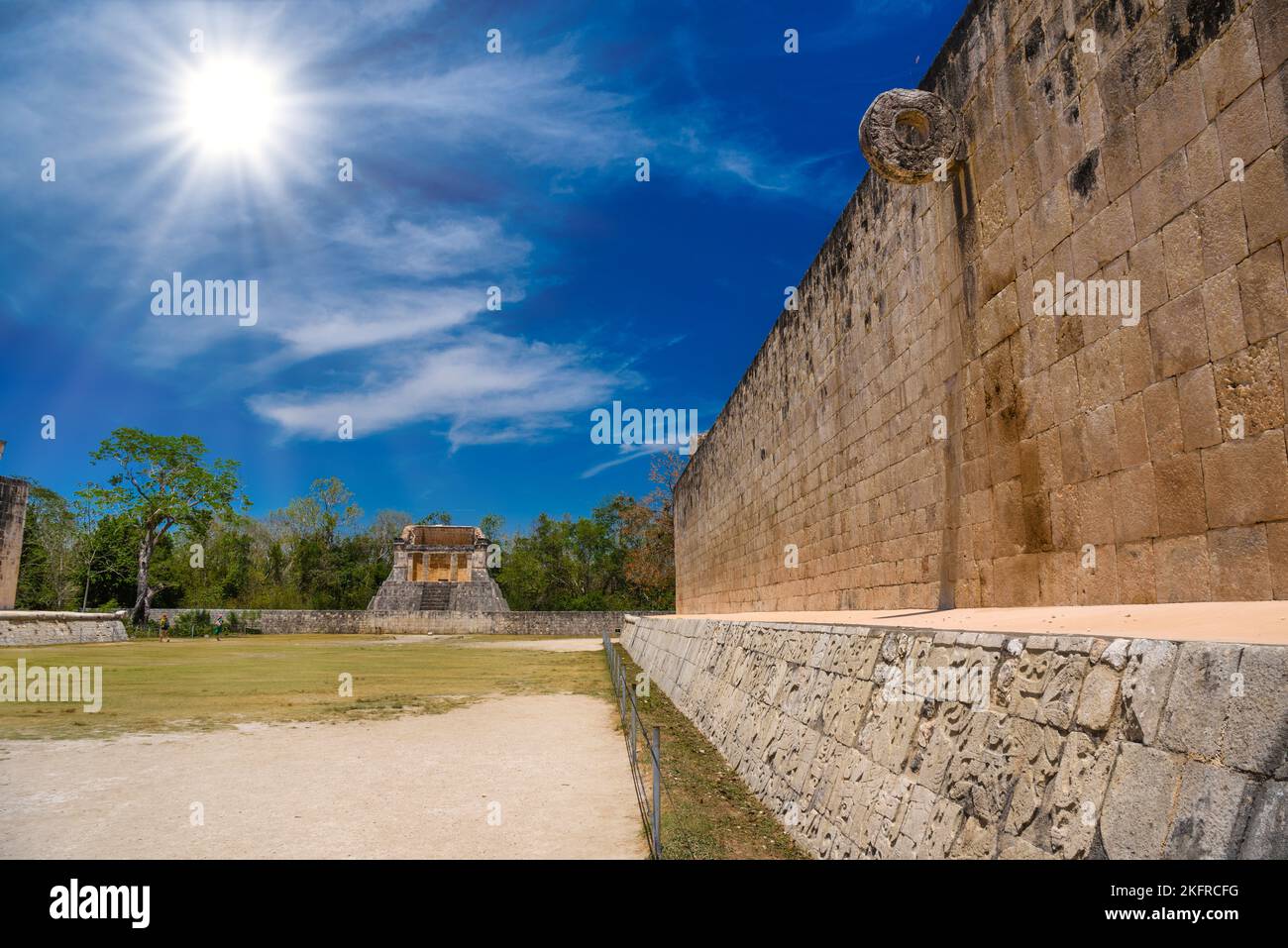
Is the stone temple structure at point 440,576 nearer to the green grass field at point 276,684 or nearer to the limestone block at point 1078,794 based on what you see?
the green grass field at point 276,684

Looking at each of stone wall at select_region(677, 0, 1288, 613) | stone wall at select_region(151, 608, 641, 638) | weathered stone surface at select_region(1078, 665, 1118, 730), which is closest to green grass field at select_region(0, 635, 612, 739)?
stone wall at select_region(677, 0, 1288, 613)

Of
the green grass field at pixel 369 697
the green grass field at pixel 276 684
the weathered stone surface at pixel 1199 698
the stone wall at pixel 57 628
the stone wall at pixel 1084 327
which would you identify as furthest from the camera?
the stone wall at pixel 57 628

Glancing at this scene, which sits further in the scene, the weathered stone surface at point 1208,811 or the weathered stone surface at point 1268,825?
the weathered stone surface at point 1208,811

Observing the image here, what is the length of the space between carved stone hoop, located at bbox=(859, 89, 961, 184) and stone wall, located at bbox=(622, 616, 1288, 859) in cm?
440

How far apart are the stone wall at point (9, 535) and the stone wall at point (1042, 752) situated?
3518cm

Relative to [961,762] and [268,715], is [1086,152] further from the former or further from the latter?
[268,715]

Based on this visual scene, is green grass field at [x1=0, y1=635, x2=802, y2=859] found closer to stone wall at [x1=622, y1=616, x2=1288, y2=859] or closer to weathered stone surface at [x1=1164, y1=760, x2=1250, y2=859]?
stone wall at [x1=622, y1=616, x2=1288, y2=859]

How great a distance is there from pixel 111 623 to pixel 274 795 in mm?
31318

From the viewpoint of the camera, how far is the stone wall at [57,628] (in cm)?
2433

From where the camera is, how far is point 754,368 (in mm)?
14984

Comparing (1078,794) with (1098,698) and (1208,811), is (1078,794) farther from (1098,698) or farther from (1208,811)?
(1208,811)

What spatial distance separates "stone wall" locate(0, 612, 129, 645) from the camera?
79.8 feet

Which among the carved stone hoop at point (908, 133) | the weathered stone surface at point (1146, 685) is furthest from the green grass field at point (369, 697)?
the carved stone hoop at point (908, 133)
